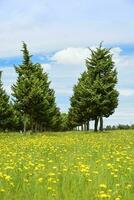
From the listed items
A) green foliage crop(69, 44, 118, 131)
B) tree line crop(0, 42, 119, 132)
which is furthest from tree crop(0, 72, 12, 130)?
green foliage crop(69, 44, 118, 131)

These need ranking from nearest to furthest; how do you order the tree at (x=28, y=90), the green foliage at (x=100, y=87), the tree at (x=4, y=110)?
the tree at (x=28, y=90) → the green foliage at (x=100, y=87) → the tree at (x=4, y=110)

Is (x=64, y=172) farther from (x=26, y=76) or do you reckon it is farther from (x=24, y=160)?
(x=26, y=76)

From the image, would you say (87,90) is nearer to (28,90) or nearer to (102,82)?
(102,82)

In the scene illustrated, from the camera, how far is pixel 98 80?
56.3 m

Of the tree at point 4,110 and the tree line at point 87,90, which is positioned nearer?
the tree line at point 87,90

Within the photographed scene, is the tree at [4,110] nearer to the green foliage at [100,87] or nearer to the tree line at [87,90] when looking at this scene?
the tree line at [87,90]

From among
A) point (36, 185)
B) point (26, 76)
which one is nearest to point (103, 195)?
point (36, 185)

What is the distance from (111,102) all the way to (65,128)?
59.6 m

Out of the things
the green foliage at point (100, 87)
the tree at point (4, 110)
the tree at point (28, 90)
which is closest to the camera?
the tree at point (28, 90)

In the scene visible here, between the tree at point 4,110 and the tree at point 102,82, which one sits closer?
the tree at point 102,82

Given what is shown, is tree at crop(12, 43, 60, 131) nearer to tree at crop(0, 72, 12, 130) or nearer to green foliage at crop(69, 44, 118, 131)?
green foliage at crop(69, 44, 118, 131)

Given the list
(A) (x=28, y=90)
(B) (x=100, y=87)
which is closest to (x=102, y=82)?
(B) (x=100, y=87)

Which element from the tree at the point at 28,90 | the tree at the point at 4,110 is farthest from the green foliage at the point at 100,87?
the tree at the point at 4,110

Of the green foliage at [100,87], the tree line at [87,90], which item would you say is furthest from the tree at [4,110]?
the green foliage at [100,87]
